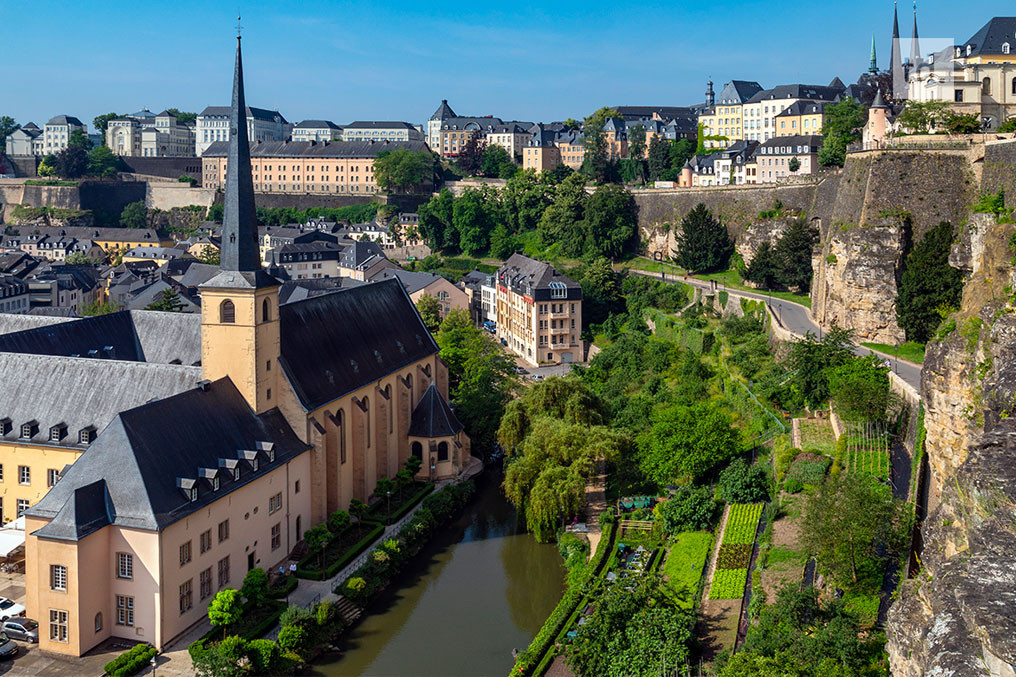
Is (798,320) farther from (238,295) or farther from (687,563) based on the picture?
(238,295)

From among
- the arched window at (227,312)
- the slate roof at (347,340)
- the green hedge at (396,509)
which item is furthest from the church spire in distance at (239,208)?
the green hedge at (396,509)

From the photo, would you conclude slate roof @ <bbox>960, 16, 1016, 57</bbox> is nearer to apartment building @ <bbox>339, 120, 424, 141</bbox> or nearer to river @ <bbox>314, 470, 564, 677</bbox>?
river @ <bbox>314, 470, 564, 677</bbox>

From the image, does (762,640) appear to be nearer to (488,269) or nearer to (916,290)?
(916,290)

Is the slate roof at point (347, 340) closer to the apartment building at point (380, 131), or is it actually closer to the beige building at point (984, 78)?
the beige building at point (984, 78)

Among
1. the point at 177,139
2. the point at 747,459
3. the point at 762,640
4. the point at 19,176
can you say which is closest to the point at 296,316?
the point at 747,459

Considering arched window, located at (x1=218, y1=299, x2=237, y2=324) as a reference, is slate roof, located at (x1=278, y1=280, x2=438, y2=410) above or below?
below

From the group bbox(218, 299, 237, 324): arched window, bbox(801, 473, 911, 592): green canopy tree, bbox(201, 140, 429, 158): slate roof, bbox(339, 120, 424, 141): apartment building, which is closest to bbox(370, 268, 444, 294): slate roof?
bbox(218, 299, 237, 324): arched window
